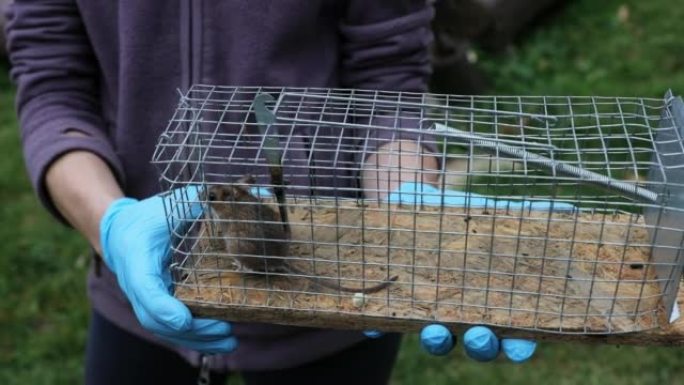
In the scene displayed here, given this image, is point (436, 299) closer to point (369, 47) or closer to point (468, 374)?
point (369, 47)

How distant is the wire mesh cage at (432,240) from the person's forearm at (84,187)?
0.17m

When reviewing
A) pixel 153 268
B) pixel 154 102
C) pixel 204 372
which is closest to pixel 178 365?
pixel 204 372

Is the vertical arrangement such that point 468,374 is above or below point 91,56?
below

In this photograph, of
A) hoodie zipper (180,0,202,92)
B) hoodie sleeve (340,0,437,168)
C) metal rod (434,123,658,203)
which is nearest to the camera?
metal rod (434,123,658,203)

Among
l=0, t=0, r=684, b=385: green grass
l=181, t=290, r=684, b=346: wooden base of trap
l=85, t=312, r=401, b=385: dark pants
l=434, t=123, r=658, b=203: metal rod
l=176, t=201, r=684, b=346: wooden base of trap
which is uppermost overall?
l=434, t=123, r=658, b=203: metal rod

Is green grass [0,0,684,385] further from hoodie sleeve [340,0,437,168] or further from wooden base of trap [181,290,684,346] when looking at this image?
wooden base of trap [181,290,684,346]

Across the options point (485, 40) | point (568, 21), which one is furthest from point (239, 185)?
point (568, 21)

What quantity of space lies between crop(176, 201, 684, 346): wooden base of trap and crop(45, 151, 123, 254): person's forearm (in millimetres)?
266

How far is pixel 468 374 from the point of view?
299 centimetres

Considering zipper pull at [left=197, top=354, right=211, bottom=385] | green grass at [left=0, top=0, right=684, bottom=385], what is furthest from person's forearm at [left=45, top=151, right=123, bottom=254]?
green grass at [left=0, top=0, right=684, bottom=385]

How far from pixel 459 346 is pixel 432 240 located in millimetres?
1565

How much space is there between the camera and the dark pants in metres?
1.76

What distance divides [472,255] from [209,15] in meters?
0.63

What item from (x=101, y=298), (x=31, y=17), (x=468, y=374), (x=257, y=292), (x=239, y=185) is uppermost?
(x=31, y=17)
